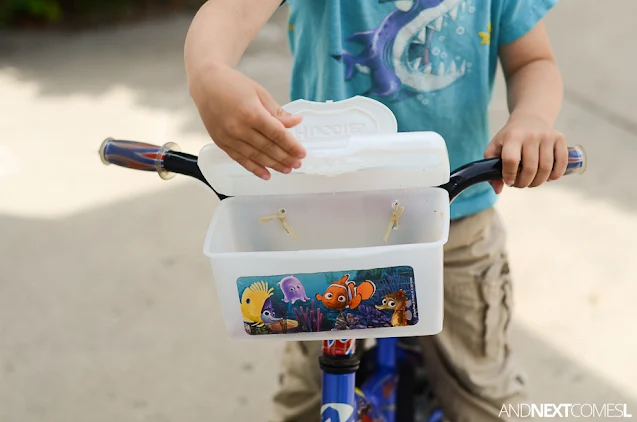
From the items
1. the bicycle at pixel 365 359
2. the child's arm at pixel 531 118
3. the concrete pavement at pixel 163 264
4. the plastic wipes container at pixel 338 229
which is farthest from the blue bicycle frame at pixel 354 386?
the concrete pavement at pixel 163 264

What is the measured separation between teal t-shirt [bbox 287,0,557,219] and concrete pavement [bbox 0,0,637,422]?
88 centimetres

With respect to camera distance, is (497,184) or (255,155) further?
(497,184)

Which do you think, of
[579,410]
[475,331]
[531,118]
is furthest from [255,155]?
[579,410]

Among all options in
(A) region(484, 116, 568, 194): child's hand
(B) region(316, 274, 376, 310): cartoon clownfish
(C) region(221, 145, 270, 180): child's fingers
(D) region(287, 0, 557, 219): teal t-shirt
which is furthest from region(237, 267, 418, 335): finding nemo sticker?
(D) region(287, 0, 557, 219): teal t-shirt

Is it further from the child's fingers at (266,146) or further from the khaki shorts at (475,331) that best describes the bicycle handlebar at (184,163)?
the khaki shorts at (475,331)

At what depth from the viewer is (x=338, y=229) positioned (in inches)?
36.6

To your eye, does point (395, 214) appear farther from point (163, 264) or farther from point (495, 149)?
point (163, 264)

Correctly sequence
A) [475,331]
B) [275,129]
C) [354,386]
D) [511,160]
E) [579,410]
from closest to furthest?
[275,129]
[511,160]
[354,386]
[475,331]
[579,410]

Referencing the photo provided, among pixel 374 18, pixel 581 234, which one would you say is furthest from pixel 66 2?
pixel 374 18

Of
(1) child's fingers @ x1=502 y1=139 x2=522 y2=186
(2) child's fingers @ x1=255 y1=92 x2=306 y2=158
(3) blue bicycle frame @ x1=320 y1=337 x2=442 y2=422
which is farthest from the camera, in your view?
(3) blue bicycle frame @ x1=320 y1=337 x2=442 y2=422

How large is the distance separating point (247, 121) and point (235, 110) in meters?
0.02

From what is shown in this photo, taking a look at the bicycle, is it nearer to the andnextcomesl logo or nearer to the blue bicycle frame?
the blue bicycle frame

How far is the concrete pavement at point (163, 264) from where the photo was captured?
1776 mm

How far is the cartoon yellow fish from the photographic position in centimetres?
78
